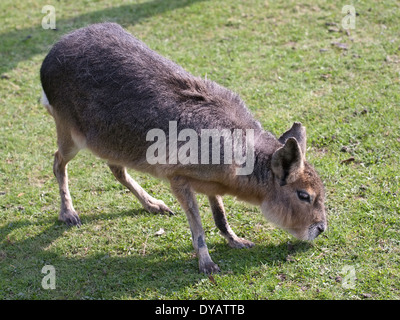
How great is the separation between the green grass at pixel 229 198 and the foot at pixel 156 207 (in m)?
0.09

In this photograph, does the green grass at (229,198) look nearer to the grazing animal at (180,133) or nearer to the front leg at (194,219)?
the front leg at (194,219)

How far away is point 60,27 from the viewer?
1020 cm

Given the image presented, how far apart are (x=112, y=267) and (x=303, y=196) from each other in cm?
210

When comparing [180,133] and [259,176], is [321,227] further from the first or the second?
[180,133]

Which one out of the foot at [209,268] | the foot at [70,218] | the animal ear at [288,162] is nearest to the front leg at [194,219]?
the foot at [209,268]

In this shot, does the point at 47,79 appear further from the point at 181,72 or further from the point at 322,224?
the point at 322,224

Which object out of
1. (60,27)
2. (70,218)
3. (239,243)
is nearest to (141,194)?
(70,218)

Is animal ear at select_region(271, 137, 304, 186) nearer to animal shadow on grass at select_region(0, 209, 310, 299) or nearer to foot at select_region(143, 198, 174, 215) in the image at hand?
animal shadow on grass at select_region(0, 209, 310, 299)

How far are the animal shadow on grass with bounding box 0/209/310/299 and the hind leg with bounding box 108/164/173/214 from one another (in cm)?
68

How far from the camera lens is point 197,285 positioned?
487 centimetres

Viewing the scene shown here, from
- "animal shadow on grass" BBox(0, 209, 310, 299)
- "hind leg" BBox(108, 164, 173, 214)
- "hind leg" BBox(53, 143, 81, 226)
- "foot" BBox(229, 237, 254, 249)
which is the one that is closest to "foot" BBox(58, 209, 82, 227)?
"hind leg" BBox(53, 143, 81, 226)

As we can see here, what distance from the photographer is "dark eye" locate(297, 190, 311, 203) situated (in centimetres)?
498

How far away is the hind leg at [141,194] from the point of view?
607cm
